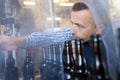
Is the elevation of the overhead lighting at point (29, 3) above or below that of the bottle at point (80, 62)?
above

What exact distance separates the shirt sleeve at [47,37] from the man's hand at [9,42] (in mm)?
22

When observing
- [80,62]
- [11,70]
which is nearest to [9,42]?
[11,70]

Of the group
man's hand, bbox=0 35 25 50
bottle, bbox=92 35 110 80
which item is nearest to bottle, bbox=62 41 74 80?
bottle, bbox=92 35 110 80

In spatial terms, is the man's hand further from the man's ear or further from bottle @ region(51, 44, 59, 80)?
the man's ear

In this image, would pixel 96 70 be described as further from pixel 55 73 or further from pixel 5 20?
pixel 5 20

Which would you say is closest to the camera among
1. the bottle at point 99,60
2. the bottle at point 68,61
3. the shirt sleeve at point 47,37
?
the bottle at point 99,60

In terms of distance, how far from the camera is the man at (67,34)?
63 centimetres

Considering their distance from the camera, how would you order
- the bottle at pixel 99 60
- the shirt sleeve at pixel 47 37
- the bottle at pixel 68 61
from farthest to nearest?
the shirt sleeve at pixel 47 37
the bottle at pixel 68 61
the bottle at pixel 99 60

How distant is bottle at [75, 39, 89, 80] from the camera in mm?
575

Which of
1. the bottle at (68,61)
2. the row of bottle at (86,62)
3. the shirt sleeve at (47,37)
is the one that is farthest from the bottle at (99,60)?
the shirt sleeve at (47,37)

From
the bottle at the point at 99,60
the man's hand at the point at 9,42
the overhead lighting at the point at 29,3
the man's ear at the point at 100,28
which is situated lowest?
the bottle at the point at 99,60

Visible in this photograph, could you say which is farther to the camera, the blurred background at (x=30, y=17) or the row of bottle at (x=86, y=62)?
the blurred background at (x=30, y=17)

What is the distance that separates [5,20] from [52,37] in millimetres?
191

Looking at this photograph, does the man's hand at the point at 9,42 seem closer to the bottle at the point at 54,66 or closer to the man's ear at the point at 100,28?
the bottle at the point at 54,66
